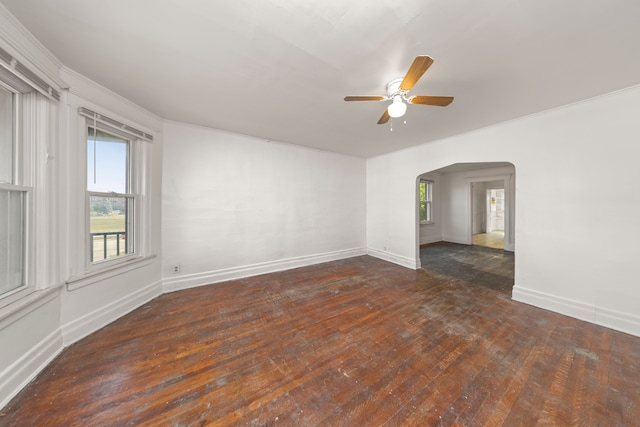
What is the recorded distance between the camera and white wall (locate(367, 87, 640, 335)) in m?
2.09

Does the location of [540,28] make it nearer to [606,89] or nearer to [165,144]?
[606,89]

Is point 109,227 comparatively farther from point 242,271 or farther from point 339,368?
point 339,368

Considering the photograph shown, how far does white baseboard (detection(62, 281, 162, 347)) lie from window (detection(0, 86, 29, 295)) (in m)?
0.58

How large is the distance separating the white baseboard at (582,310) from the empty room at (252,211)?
0.7 inches

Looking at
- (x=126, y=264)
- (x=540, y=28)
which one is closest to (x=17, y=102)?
(x=126, y=264)

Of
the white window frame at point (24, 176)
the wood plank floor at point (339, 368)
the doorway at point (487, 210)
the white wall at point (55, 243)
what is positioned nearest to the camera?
the wood plank floor at point (339, 368)

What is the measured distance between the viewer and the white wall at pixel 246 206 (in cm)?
306

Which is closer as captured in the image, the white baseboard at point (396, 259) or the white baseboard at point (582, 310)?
the white baseboard at point (582, 310)

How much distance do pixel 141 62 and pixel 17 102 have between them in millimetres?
910

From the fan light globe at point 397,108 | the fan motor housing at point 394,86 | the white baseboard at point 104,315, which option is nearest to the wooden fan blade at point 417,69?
the fan light globe at point 397,108

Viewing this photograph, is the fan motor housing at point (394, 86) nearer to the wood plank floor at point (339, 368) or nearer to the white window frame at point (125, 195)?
the wood plank floor at point (339, 368)

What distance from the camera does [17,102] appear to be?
1571mm

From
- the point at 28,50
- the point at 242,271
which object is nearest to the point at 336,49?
the point at 28,50

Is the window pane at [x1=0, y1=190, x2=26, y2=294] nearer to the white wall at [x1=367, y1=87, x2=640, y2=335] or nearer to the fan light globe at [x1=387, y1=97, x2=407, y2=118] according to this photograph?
the fan light globe at [x1=387, y1=97, x2=407, y2=118]
